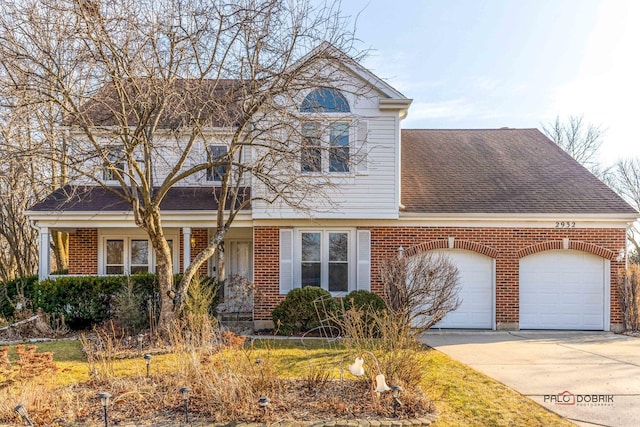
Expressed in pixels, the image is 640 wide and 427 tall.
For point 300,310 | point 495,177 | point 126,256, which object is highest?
point 495,177

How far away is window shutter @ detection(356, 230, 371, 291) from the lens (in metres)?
11.7

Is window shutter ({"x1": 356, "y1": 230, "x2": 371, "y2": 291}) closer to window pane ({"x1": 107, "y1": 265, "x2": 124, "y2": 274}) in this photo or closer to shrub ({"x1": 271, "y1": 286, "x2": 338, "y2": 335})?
shrub ({"x1": 271, "y1": 286, "x2": 338, "y2": 335})

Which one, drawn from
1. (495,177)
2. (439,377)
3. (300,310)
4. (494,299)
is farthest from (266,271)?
(495,177)

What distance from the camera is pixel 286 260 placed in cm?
1165

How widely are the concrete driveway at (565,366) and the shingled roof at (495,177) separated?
3335 millimetres

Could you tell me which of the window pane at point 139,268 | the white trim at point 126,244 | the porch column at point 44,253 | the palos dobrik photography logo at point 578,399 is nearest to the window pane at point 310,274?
the white trim at point 126,244

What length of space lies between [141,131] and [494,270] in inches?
377

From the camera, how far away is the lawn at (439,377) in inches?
208

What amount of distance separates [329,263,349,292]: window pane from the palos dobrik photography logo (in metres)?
6.20

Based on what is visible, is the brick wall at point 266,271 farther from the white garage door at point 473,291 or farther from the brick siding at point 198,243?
the white garage door at point 473,291

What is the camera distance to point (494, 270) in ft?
39.0

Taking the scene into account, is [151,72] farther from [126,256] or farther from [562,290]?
[562,290]

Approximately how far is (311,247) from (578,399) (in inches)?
283

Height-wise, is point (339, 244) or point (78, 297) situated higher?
point (339, 244)
